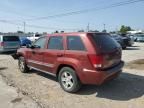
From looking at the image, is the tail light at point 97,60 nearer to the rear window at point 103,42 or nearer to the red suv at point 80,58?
the red suv at point 80,58

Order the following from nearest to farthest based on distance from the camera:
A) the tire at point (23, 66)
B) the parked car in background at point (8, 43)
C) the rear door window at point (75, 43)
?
the rear door window at point (75, 43) < the tire at point (23, 66) < the parked car in background at point (8, 43)

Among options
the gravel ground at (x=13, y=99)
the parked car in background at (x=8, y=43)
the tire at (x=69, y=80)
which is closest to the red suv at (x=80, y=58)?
the tire at (x=69, y=80)

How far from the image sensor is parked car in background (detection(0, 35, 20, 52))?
16.7 meters

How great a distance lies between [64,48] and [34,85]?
70.2 inches

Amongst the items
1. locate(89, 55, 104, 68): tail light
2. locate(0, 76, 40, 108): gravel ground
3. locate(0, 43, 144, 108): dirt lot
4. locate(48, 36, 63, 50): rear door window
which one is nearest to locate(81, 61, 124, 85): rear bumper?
locate(89, 55, 104, 68): tail light

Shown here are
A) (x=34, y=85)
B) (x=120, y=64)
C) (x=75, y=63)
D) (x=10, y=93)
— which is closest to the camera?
(x=75, y=63)

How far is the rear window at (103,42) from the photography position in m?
5.62

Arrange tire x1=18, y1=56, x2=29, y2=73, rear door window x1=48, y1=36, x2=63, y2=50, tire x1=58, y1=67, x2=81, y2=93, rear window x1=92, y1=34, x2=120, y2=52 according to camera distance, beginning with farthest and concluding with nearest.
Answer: tire x1=18, y1=56, x2=29, y2=73
rear door window x1=48, y1=36, x2=63, y2=50
tire x1=58, y1=67, x2=81, y2=93
rear window x1=92, y1=34, x2=120, y2=52

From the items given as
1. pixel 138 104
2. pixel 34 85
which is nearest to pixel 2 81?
pixel 34 85

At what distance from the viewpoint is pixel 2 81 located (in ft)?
25.1

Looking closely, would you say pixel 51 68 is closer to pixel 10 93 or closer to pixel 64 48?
pixel 64 48

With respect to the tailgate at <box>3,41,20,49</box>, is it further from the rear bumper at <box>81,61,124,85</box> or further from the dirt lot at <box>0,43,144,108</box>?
the rear bumper at <box>81,61,124,85</box>

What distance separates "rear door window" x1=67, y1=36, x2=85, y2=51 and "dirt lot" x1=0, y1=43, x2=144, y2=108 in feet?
4.49

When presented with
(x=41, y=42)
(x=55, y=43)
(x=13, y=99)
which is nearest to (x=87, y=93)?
(x=55, y=43)
